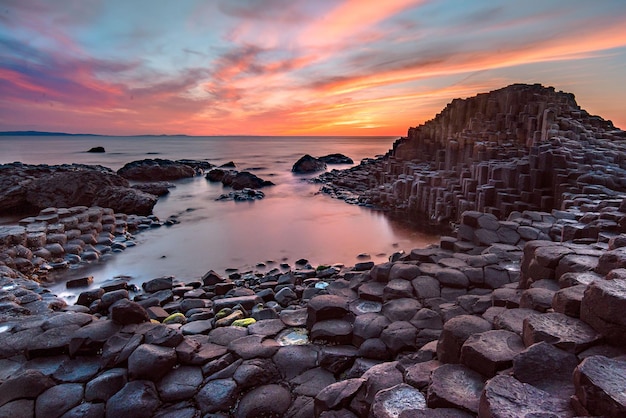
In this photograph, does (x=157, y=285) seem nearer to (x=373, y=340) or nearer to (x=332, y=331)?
(x=332, y=331)

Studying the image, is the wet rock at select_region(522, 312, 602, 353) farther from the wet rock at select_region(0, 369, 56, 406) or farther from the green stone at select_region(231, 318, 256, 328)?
the wet rock at select_region(0, 369, 56, 406)

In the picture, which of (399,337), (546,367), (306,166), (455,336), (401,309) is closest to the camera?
(546,367)

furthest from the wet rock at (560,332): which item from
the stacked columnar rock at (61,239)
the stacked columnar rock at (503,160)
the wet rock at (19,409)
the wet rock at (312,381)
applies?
the stacked columnar rock at (61,239)

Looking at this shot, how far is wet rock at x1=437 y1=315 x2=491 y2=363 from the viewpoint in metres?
3.11

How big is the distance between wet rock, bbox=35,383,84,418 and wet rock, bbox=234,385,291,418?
5.37 feet

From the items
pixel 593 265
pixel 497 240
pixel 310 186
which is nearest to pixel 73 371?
pixel 593 265

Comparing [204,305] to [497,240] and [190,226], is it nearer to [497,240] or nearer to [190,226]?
[497,240]

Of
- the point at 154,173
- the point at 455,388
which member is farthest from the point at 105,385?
the point at 154,173

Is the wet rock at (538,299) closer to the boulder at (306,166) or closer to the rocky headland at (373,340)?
the rocky headland at (373,340)

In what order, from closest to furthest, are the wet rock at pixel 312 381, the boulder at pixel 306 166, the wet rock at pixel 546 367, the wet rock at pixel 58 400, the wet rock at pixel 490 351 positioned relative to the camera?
1. the wet rock at pixel 546 367
2. the wet rock at pixel 490 351
3. the wet rock at pixel 58 400
4. the wet rock at pixel 312 381
5. the boulder at pixel 306 166

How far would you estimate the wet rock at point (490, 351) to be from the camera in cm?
262

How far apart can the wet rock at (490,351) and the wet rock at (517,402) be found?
0.40 metres

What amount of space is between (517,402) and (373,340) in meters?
2.10

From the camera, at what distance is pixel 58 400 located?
3512mm
